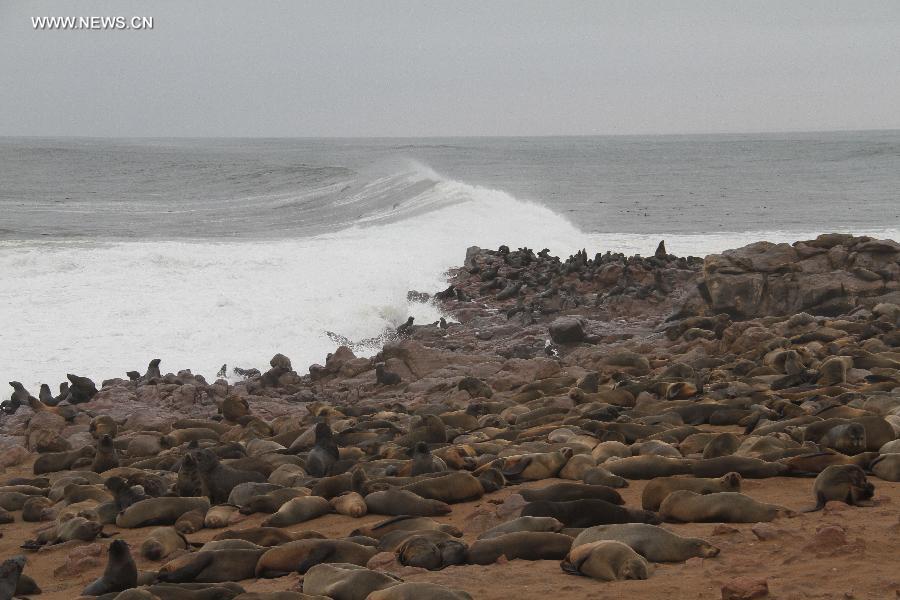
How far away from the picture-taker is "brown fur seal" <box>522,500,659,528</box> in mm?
5465

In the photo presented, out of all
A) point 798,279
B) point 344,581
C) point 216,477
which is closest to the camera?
point 344,581

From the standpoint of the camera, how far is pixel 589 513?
5.54 meters

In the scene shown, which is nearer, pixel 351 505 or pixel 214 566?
pixel 214 566

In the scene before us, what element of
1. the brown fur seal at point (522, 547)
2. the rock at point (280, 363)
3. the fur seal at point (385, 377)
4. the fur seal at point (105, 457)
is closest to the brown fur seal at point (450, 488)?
the brown fur seal at point (522, 547)

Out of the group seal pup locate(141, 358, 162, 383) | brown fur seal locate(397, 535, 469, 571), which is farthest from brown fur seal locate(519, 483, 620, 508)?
seal pup locate(141, 358, 162, 383)

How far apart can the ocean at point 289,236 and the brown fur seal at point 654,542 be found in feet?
33.7

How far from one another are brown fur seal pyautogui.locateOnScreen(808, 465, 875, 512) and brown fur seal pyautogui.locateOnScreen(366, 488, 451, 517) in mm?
2193

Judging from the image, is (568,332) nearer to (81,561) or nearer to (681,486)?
(681,486)

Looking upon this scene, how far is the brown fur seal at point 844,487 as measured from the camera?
5.66 meters

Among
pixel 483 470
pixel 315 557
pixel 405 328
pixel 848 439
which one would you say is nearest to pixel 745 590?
pixel 315 557

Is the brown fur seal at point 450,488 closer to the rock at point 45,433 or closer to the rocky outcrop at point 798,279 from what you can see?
the rock at point 45,433

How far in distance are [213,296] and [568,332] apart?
7.10 meters

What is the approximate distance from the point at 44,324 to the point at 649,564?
13.8 metres

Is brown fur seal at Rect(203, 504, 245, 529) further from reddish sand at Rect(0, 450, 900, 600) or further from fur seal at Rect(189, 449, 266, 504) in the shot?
reddish sand at Rect(0, 450, 900, 600)
